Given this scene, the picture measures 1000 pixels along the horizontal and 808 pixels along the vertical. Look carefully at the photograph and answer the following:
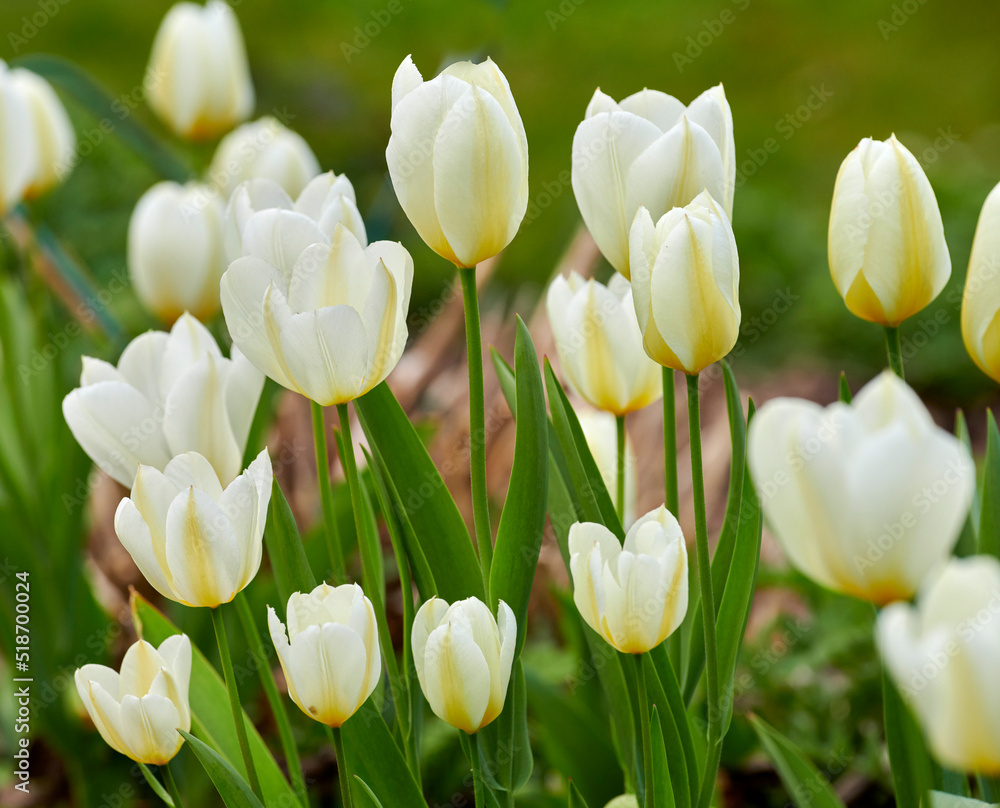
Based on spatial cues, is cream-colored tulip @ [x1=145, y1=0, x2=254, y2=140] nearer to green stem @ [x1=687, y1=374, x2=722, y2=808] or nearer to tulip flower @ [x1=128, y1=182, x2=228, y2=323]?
tulip flower @ [x1=128, y1=182, x2=228, y2=323]

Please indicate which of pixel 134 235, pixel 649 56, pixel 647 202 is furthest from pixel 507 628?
pixel 649 56

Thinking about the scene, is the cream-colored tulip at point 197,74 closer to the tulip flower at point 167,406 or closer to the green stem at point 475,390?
the tulip flower at point 167,406

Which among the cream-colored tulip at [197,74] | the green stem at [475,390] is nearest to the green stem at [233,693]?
the green stem at [475,390]

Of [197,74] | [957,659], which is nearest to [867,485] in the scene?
[957,659]

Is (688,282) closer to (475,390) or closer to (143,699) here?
(475,390)

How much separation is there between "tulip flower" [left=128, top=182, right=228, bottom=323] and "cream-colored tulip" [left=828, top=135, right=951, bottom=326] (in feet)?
2.39

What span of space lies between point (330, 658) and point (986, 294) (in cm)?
35

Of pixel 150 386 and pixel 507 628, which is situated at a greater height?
pixel 150 386

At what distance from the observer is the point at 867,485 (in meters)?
0.31

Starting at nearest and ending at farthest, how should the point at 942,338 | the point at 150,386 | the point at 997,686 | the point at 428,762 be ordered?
the point at 997,686 → the point at 150,386 → the point at 428,762 → the point at 942,338

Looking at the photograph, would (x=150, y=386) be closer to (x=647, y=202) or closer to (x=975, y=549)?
(x=647, y=202)

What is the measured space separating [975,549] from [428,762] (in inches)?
27.8

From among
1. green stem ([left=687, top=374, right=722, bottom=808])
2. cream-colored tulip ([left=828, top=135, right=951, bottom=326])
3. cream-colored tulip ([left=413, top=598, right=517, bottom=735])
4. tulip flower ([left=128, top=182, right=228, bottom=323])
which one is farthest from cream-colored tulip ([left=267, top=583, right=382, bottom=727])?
tulip flower ([left=128, top=182, right=228, bottom=323])

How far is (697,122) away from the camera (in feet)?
1.65
